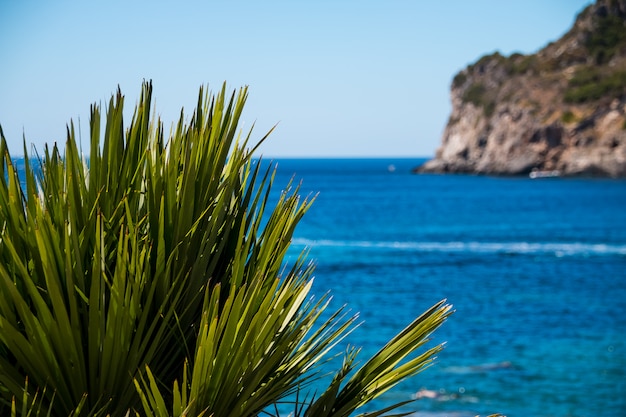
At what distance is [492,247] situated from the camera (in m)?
47.0

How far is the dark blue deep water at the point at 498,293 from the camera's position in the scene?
18062 millimetres

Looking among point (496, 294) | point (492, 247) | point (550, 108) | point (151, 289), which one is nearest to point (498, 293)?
point (496, 294)

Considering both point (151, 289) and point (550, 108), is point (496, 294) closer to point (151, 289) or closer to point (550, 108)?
point (151, 289)

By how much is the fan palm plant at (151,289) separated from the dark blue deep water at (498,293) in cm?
429

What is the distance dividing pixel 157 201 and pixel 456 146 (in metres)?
136

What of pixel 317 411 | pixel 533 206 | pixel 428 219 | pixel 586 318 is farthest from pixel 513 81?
pixel 317 411

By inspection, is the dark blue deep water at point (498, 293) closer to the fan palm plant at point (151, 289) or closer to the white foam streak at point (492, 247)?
the white foam streak at point (492, 247)

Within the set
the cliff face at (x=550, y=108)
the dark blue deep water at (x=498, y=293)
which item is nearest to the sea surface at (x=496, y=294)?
the dark blue deep water at (x=498, y=293)

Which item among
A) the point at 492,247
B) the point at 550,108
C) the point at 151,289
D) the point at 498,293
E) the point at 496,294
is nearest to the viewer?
the point at 151,289

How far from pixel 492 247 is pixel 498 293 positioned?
16497 mm

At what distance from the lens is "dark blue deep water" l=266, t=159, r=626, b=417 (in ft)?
59.3

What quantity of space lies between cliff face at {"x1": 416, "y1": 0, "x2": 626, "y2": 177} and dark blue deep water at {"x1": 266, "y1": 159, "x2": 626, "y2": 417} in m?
31.3

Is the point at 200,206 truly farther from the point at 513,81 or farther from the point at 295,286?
the point at 513,81

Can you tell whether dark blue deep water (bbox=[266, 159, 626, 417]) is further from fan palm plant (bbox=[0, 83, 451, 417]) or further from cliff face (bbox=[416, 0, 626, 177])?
cliff face (bbox=[416, 0, 626, 177])
